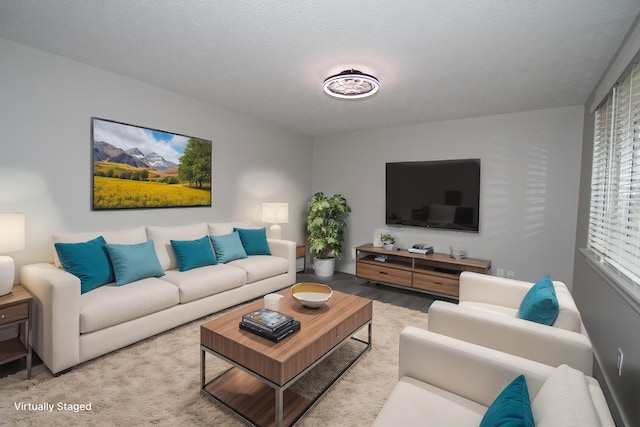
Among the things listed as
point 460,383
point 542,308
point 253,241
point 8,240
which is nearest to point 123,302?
point 8,240

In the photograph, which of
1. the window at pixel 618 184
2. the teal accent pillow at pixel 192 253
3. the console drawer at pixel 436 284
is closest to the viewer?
the window at pixel 618 184

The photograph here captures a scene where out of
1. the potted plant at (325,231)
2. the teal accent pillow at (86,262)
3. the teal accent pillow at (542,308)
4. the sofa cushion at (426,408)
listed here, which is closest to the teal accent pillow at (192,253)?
the teal accent pillow at (86,262)

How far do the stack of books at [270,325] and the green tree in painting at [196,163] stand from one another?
2353mm

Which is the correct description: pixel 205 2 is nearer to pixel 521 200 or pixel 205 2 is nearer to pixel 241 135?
pixel 241 135

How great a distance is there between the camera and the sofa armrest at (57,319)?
2105 mm

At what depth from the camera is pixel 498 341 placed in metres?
1.82

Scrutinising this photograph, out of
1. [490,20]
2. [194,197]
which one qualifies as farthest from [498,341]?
[194,197]

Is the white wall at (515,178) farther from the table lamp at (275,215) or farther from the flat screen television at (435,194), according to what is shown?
the table lamp at (275,215)

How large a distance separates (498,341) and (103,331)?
2767mm

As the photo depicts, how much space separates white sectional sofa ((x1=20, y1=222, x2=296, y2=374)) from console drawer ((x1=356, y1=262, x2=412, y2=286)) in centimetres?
130

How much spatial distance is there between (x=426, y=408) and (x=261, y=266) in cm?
265

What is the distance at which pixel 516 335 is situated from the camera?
175 cm

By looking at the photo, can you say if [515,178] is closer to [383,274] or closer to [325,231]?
[383,274]

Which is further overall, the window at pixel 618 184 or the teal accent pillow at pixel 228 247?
the teal accent pillow at pixel 228 247
